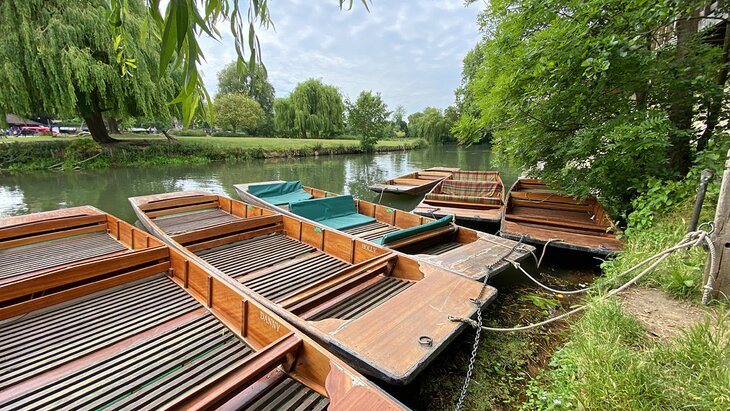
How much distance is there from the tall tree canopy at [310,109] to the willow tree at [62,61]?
1737 centimetres

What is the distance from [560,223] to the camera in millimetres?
4938

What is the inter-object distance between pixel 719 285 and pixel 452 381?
89.8 inches

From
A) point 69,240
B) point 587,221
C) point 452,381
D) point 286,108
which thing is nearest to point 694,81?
point 587,221

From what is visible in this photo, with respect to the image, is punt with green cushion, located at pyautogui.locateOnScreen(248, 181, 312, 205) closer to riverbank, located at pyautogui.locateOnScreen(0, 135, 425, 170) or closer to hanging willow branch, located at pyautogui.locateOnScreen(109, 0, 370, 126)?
hanging willow branch, located at pyautogui.locateOnScreen(109, 0, 370, 126)

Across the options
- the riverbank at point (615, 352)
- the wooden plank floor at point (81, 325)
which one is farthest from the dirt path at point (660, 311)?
the wooden plank floor at point (81, 325)

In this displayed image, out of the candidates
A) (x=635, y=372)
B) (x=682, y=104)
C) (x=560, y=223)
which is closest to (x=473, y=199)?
(x=560, y=223)

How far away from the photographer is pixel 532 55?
4184 millimetres

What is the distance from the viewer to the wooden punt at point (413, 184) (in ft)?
31.3

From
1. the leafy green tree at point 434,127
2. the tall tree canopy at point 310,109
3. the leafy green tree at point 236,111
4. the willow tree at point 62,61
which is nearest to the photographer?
the willow tree at point 62,61

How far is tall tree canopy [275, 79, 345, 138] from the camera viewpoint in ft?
100

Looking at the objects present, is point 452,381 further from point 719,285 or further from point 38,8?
point 38,8

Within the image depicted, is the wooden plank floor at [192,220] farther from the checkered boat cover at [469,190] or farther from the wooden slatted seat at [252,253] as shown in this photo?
the checkered boat cover at [469,190]

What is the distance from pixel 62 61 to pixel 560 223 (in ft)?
55.7

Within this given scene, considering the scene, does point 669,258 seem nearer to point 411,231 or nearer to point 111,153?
point 411,231
